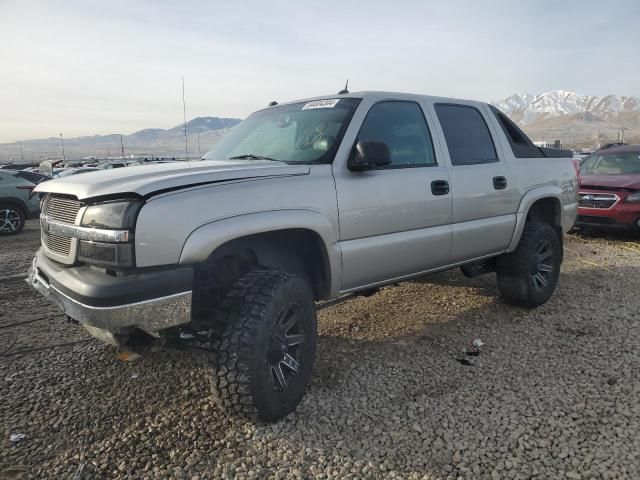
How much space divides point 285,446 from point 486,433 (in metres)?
1.12

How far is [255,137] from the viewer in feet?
12.5

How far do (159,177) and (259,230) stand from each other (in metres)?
0.60

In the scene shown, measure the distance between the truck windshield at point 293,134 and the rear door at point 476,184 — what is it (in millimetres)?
981

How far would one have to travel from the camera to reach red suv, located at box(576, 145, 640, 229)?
810cm

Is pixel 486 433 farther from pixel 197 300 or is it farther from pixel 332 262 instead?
pixel 197 300

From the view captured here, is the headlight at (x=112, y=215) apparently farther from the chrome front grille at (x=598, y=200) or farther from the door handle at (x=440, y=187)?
the chrome front grille at (x=598, y=200)

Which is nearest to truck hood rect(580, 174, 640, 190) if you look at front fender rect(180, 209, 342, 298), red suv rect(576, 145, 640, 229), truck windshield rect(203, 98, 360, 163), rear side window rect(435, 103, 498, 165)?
red suv rect(576, 145, 640, 229)

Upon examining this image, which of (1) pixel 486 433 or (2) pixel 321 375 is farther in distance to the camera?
(2) pixel 321 375

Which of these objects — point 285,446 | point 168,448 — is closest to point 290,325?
point 285,446

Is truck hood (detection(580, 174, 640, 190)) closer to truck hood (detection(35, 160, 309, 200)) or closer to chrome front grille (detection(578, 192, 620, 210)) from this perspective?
chrome front grille (detection(578, 192, 620, 210))

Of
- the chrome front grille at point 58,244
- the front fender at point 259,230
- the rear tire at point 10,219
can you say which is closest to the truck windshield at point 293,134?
the front fender at point 259,230

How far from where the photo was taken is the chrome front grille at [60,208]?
264cm

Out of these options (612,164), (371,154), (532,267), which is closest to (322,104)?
(371,154)

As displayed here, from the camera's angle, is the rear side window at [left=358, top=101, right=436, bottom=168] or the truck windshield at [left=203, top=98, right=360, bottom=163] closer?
the truck windshield at [left=203, top=98, right=360, bottom=163]
